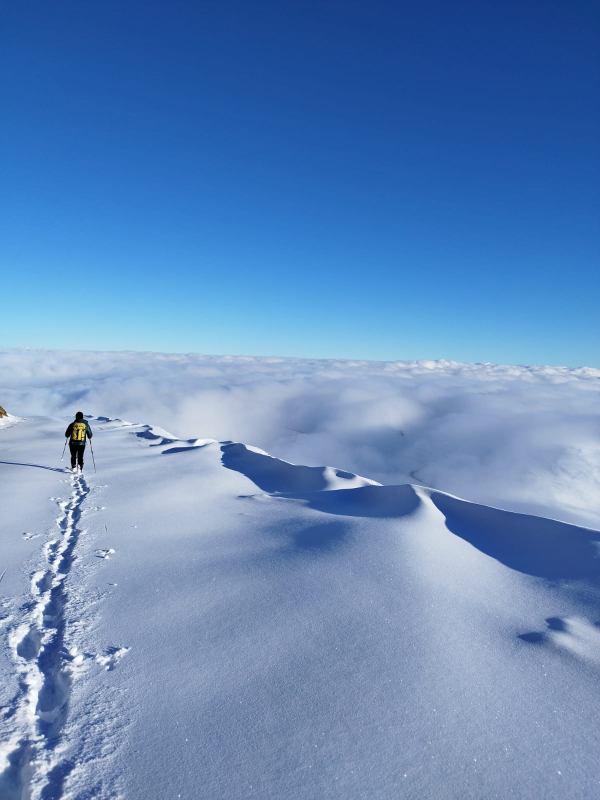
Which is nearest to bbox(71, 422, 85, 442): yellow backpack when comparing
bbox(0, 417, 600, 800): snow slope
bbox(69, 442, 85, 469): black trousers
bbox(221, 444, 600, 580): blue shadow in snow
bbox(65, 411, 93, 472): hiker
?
bbox(65, 411, 93, 472): hiker

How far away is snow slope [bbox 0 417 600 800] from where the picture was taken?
10.2 feet

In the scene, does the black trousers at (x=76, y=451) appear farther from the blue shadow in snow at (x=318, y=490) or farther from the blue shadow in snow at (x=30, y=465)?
the blue shadow in snow at (x=318, y=490)

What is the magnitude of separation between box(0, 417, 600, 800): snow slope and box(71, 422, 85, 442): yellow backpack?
4.79 m

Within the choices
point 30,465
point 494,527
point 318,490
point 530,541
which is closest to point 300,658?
point 530,541

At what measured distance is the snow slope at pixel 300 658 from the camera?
10.2 feet

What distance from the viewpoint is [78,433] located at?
1349 cm

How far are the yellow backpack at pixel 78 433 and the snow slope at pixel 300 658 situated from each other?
4.79 metres

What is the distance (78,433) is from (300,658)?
1150cm

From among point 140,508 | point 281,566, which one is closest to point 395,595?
point 281,566

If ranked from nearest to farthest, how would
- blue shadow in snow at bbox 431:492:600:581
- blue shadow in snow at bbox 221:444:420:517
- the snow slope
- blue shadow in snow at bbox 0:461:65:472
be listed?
the snow slope
blue shadow in snow at bbox 431:492:600:581
blue shadow in snow at bbox 221:444:420:517
blue shadow in snow at bbox 0:461:65:472

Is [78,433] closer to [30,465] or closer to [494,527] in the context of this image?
[30,465]

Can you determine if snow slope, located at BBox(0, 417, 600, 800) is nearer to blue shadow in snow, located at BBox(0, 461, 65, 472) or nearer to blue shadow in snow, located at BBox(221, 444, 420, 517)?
blue shadow in snow, located at BBox(221, 444, 420, 517)

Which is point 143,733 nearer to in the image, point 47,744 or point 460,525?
point 47,744

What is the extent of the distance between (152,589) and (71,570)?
1.54 m
